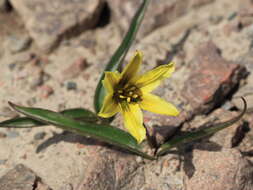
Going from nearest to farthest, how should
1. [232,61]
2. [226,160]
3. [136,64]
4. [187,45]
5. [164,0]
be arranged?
[136,64], [226,160], [232,61], [187,45], [164,0]

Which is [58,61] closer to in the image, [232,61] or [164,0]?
[164,0]

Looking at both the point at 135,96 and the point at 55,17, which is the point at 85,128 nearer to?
the point at 135,96

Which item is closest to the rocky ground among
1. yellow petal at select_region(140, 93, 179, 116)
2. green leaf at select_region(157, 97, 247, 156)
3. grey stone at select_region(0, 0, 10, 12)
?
grey stone at select_region(0, 0, 10, 12)

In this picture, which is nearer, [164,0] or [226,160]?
[226,160]

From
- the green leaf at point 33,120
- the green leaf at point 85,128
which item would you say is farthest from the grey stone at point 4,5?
the green leaf at point 85,128

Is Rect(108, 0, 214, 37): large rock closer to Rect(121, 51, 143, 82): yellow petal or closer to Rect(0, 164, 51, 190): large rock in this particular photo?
Rect(121, 51, 143, 82): yellow petal

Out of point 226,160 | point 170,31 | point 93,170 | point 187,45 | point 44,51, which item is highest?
point 44,51

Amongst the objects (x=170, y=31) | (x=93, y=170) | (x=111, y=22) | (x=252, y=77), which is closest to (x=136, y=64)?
(x=93, y=170)
